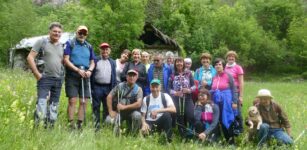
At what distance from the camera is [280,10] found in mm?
63938

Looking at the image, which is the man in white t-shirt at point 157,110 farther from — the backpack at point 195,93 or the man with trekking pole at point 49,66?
the man with trekking pole at point 49,66

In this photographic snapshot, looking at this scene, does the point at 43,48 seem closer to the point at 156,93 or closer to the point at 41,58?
the point at 41,58

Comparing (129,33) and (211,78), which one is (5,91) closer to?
(211,78)

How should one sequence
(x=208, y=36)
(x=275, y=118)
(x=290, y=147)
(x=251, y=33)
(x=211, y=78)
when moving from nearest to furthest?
(x=290, y=147), (x=275, y=118), (x=211, y=78), (x=208, y=36), (x=251, y=33)

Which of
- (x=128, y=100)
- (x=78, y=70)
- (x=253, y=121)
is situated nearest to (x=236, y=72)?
(x=253, y=121)

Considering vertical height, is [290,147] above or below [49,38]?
below

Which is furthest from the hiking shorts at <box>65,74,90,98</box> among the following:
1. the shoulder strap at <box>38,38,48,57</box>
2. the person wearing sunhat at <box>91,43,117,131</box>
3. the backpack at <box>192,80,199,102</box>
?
the backpack at <box>192,80,199,102</box>

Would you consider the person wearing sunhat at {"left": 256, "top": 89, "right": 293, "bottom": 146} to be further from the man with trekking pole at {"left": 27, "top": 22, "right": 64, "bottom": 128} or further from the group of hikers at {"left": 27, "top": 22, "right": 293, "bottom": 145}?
the man with trekking pole at {"left": 27, "top": 22, "right": 64, "bottom": 128}

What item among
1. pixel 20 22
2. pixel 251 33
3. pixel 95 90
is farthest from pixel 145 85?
pixel 251 33

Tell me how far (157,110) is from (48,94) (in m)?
2.02

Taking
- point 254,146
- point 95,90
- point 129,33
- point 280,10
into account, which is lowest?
point 254,146

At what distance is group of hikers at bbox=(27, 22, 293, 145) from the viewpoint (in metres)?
7.00

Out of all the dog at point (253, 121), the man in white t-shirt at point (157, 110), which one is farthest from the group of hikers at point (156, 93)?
the dog at point (253, 121)

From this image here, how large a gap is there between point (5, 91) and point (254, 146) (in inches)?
180
